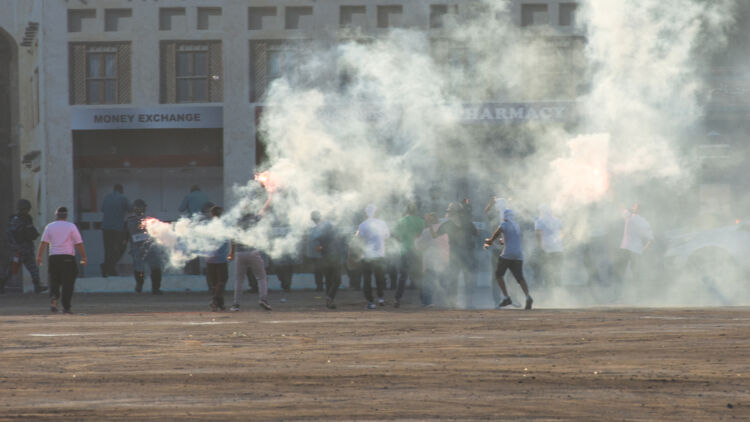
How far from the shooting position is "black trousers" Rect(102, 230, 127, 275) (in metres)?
28.6

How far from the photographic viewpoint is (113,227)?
28500mm

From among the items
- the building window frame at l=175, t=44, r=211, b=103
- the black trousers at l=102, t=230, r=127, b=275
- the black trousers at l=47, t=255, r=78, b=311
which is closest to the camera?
the black trousers at l=47, t=255, r=78, b=311

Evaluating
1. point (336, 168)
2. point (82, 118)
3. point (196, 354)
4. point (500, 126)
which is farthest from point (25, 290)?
point (196, 354)

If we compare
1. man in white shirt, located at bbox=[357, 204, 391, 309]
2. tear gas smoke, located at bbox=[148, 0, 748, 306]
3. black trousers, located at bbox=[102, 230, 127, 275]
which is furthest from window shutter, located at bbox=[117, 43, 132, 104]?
man in white shirt, located at bbox=[357, 204, 391, 309]

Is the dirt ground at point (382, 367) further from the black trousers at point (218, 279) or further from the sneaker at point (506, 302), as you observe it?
the black trousers at point (218, 279)

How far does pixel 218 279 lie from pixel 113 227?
9.44 m

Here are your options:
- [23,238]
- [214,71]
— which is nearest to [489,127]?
[214,71]

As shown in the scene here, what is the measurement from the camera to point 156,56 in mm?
30594

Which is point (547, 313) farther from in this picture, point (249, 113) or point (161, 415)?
point (249, 113)

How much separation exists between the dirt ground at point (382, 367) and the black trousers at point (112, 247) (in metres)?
10.9

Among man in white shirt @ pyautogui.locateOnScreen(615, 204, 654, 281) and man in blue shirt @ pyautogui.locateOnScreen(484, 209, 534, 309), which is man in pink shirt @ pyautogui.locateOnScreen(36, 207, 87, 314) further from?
man in white shirt @ pyautogui.locateOnScreen(615, 204, 654, 281)

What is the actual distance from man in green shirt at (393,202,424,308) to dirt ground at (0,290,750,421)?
105 inches

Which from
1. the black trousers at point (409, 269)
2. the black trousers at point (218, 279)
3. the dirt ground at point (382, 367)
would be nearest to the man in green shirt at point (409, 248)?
the black trousers at point (409, 269)

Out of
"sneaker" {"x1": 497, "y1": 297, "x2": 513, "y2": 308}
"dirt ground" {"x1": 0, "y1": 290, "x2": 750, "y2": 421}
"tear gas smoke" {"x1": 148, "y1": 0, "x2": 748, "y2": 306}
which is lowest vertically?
"dirt ground" {"x1": 0, "y1": 290, "x2": 750, "y2": 421}
